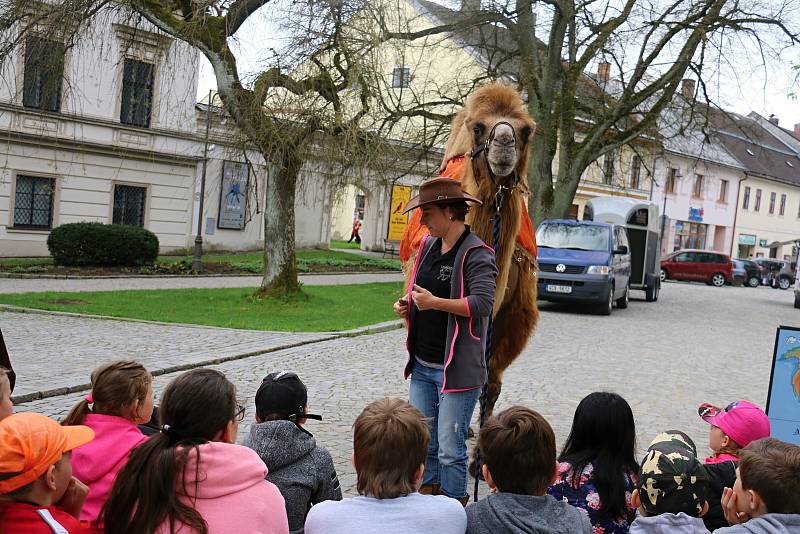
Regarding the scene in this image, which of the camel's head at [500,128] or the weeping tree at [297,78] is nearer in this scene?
the camel's head at [500,128]

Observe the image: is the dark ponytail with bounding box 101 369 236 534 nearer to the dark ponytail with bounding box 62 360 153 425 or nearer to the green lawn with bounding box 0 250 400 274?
the dark ponytail with bounding box 62 360 153 425

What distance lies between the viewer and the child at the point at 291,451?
3461mm

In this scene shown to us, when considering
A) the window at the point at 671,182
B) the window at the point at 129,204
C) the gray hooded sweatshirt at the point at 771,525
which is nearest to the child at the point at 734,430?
the gray hooded sweatshirt at the point at 771,525

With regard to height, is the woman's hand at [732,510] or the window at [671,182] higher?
the window at [671,182]

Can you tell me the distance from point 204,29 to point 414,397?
11.2 m

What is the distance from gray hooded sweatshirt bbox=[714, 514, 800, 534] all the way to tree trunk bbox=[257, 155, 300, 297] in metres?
13.1

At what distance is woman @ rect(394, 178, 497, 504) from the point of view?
4480mm

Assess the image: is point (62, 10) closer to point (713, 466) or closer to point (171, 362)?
point (171, 362)

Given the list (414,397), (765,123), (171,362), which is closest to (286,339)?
(171,362)

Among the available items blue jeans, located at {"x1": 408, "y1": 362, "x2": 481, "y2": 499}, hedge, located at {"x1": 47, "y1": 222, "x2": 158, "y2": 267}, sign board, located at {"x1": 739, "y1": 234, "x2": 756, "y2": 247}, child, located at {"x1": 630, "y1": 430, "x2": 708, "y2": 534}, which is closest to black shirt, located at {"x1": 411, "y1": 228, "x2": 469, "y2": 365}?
blue jeans, located at {"x1": 408, "y1": 362, "x2": 481, "y2": 499}

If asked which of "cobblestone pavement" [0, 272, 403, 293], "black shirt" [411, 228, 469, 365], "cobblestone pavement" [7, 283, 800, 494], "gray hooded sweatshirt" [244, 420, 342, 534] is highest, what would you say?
"black shirt" [411, 228, 469, 365]

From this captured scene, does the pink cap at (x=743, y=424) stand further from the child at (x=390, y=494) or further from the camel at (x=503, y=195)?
the child at (x=390, y=494)

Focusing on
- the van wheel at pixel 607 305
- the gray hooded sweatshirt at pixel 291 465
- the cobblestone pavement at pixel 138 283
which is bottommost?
the cobblestone pavement at pixel 138 283

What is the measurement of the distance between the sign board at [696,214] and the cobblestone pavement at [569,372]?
1631 inches
